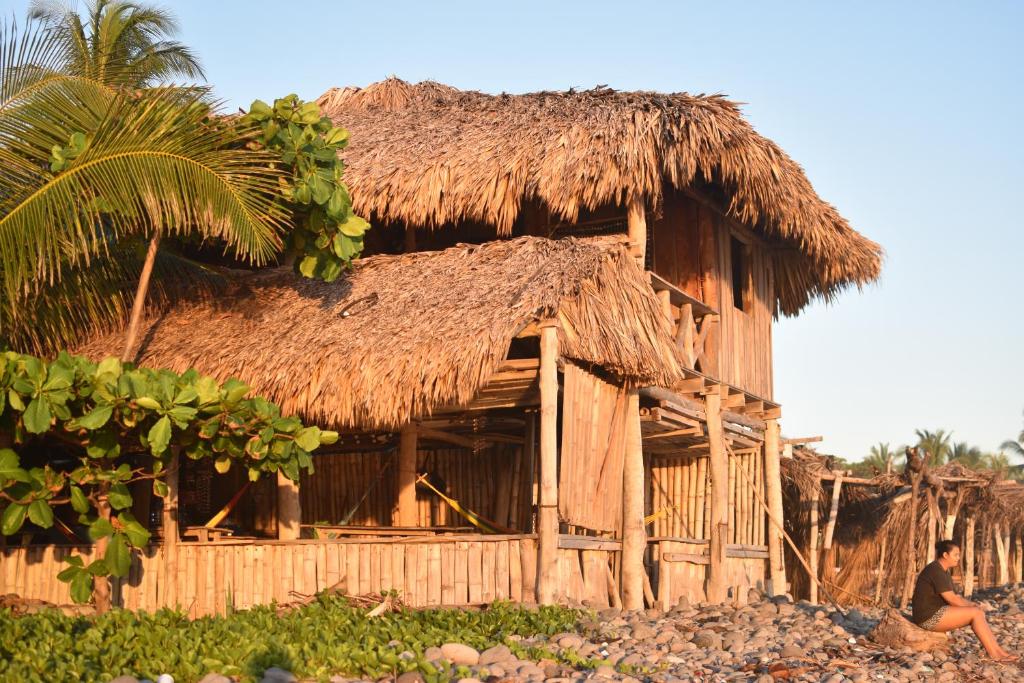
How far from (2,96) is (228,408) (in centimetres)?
A: 315

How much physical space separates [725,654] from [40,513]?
4.90 m

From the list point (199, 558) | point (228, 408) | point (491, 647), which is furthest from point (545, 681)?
point (199, 558)

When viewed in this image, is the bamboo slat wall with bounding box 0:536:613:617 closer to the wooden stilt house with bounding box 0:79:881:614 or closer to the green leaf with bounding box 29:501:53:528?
the wooden stilt house with bounding box 0:79:881:614

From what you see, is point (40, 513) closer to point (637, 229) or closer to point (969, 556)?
point (637, 229)

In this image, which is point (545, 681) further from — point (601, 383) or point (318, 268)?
point (318, 268)

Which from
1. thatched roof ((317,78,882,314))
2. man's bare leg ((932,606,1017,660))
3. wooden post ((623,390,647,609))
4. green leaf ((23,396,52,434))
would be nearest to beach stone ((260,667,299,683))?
green leaf ((23,396,52,434))

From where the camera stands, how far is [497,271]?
430 inches

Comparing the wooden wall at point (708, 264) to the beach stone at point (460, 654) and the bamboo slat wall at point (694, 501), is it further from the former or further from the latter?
the beach stone at point (460, 654)

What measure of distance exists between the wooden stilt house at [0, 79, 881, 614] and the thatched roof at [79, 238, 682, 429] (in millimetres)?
24

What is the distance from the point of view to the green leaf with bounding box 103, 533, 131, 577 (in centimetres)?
941

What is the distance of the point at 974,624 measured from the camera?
349 inches

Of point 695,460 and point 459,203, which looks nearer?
point 459,203

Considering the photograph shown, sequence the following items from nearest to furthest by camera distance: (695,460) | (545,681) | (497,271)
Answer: (545,681)
(497,271)
(695,460)

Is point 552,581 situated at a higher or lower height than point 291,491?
lower
